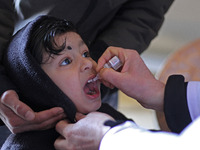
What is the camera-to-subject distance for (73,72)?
101cm

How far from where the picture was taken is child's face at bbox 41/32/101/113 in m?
1.01

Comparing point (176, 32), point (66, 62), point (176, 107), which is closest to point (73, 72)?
point (66, 62)

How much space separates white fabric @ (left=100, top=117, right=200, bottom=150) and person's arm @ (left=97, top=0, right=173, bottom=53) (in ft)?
2.16

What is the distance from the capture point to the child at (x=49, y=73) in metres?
0.99

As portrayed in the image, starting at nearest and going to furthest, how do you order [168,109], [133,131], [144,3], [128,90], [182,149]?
[182,149] < [133,131] < [168,109] < [128,90] < [144,3]

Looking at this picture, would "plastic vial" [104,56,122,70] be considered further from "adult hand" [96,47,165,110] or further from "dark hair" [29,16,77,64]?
"dark hair" [29,16,77,64]

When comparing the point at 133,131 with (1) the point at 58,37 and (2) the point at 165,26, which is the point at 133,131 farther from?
(2) the point at 165,26

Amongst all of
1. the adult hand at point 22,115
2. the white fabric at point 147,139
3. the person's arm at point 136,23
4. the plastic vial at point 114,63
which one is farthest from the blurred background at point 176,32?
the white fabric at point 147,139

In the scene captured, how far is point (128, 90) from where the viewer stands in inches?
39.6

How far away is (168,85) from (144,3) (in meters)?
0.61

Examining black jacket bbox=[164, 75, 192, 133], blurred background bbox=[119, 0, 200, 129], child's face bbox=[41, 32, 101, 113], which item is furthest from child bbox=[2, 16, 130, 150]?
blurred background bbox=[119, 0, 200, 129]

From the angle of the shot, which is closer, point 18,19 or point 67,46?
point 67,46

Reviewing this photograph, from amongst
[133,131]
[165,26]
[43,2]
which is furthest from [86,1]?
[165,26]

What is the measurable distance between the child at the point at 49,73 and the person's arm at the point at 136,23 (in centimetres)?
34
